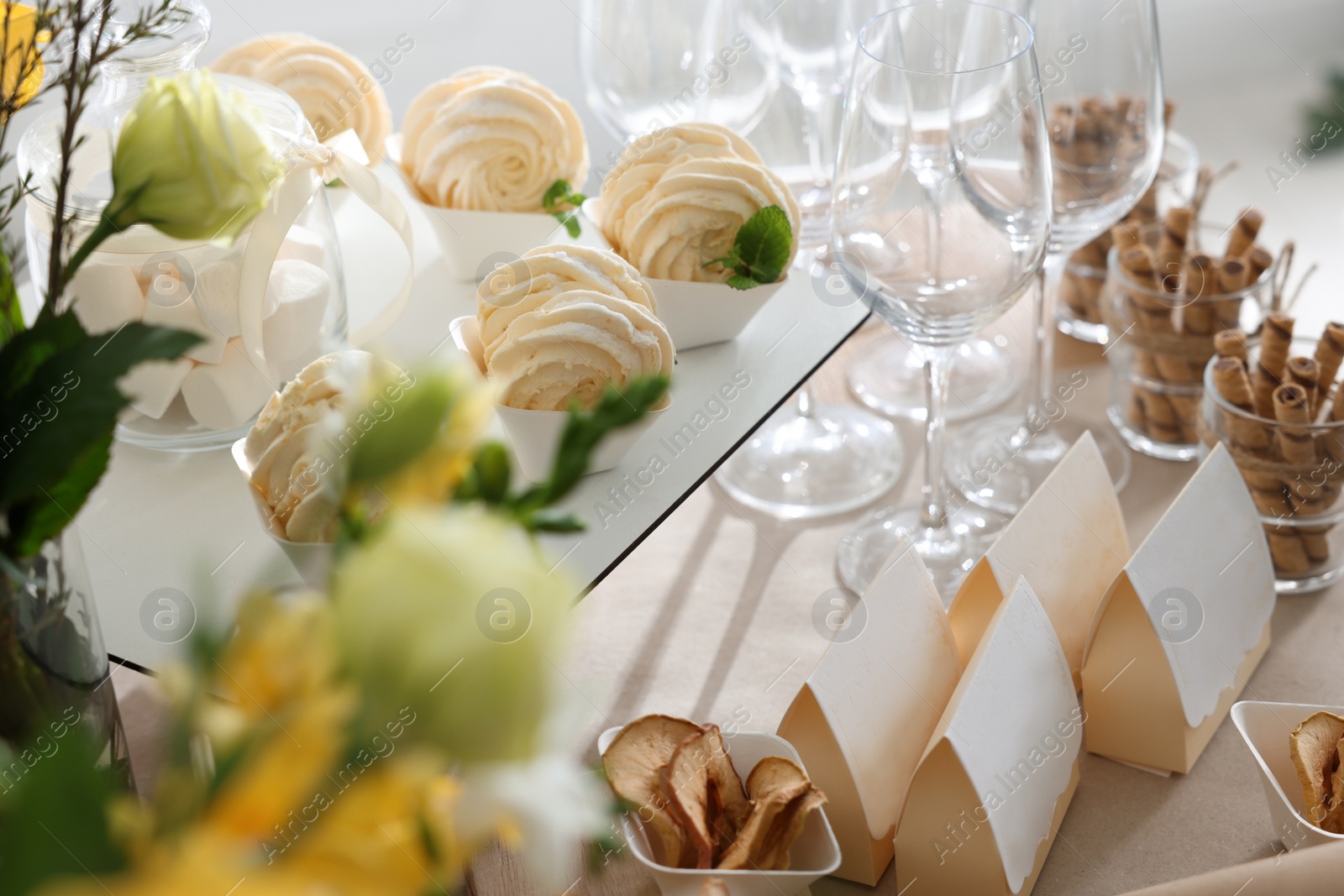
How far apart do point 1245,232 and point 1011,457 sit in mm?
175

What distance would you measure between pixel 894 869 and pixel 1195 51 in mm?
1359

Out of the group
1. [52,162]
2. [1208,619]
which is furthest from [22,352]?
[1208,619]

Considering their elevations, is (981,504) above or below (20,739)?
below

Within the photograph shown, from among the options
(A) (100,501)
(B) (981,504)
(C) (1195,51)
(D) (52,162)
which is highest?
(D) (52,162)

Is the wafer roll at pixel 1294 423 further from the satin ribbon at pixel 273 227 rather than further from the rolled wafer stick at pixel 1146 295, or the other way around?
the satin ribbon at pixel 273 227

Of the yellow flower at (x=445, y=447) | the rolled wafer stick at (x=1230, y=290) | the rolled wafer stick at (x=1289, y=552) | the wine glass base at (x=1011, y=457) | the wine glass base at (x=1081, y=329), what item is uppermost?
the yellow flower at (x=445, y=447)

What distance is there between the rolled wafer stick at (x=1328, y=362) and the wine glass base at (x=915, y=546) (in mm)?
166

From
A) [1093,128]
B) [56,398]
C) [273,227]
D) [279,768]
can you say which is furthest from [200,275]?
[1093,128]

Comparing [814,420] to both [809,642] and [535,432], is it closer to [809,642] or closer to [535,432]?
[809,642]

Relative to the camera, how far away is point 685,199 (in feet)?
1.58

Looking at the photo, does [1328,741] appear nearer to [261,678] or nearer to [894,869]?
[894,869]

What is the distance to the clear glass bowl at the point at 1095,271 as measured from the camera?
766mm

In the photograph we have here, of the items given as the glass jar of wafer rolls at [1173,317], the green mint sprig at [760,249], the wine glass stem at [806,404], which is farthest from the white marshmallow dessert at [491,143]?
the glass jar of wafer rolls at [1173,317]

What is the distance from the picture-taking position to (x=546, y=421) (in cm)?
41
